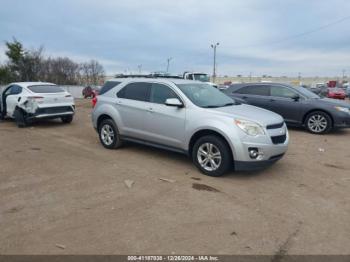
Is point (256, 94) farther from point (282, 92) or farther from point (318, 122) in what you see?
point (318, 122)

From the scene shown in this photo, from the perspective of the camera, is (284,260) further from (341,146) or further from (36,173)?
(341,146)

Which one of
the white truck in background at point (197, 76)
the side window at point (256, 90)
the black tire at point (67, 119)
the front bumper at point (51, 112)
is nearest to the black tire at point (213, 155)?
the side window at point (256, 90)

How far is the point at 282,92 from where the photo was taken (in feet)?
36.0

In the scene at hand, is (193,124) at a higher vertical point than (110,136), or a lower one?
higher

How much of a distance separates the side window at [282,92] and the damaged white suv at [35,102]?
7.23m

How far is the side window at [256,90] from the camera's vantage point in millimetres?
11385

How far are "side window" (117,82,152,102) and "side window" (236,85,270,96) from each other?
5.72 meters

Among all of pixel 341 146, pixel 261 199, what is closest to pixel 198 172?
pixel 261 199

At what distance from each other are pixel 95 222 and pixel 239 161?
2.62m

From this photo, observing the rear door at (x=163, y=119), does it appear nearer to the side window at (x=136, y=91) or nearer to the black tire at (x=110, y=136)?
the side window at (x=136, y=91)

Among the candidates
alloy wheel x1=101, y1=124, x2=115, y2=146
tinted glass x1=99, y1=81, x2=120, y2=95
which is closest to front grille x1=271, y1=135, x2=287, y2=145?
alloy wheel x1=101, y1=124, x2=115, y2=146

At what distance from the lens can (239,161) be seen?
544 cm

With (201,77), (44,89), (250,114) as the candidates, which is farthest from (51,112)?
(201,77)

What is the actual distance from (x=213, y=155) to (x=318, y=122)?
19.6ft
